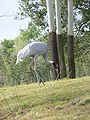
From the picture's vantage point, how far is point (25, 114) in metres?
8.57

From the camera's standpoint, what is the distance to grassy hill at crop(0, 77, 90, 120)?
26.1ft

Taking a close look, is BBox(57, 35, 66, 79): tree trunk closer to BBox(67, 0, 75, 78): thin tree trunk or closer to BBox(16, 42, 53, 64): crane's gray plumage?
BBox(67, 0, 75, 78): thin tree trunk

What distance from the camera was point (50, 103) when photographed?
29.1ft

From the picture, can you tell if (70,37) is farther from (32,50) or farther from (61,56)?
(32,50)

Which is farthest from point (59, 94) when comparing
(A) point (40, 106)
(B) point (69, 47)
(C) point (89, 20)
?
(C) point (89, 20)

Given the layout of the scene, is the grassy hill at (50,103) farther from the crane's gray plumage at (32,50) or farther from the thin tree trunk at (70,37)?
the thin tree trunk at (70,37)

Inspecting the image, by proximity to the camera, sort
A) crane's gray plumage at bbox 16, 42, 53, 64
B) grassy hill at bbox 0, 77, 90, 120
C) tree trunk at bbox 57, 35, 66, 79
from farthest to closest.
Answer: tree trunk at bbox 57, 35, 66, 79 → crane's gray plumage at bbox 16, 42, 53, 64 → grassy hill at bbox 0, 77, 90, 120

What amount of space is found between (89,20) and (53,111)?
1562 cm

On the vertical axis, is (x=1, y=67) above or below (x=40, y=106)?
above

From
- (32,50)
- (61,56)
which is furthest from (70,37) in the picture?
(32,50)

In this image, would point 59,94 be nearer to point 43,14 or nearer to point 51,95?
point 51,95

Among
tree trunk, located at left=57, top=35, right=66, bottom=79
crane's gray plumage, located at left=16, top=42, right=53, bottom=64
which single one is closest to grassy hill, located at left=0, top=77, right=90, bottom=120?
crane's gray plumage, located at left=16, top=42, right=53, bottom=64

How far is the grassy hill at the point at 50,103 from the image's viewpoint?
7.94 meters

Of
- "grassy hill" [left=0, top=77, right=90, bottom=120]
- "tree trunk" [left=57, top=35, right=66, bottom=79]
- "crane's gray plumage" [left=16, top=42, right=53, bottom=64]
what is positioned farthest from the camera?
"tree trunk" [left=57, top=35, right=66, bottom=79]
